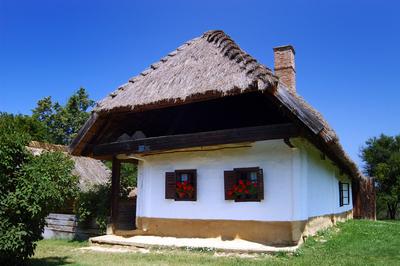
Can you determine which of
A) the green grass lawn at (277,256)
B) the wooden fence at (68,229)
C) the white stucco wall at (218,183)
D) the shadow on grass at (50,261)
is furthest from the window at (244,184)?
the wooden fence at (68,229)

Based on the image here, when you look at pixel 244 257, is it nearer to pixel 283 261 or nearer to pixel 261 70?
pixel 283 261

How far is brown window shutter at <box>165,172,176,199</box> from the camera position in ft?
34.8

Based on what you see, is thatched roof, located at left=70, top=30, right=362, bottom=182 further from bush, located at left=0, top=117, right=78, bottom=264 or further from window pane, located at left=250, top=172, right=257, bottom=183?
bush, located at left=0, top=117, right=78, bottom=264

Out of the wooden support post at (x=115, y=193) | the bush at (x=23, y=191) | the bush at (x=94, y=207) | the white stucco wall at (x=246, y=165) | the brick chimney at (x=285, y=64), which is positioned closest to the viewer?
the bush at (x=23, y=191)

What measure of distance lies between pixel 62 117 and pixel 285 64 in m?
24.0

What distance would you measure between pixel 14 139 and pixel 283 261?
5348mm

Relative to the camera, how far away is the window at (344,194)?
15.4m

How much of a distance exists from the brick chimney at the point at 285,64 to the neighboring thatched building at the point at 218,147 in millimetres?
3283

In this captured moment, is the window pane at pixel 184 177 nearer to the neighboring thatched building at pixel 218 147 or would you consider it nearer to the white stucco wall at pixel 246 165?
the neighboring thatched building at pixel 218 147

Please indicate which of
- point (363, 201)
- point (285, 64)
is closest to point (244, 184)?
point (285, 64)

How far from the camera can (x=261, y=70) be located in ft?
27.8

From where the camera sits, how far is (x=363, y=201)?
19.5 meters

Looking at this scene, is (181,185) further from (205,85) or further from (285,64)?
(285,64)

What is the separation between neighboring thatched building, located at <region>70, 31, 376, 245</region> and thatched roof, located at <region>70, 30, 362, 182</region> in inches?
1.3
